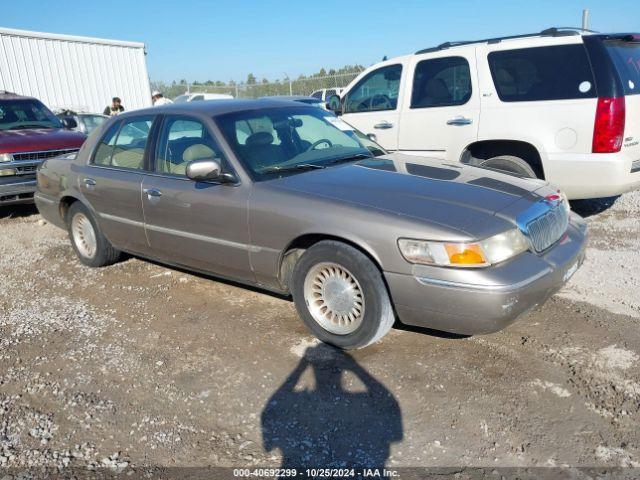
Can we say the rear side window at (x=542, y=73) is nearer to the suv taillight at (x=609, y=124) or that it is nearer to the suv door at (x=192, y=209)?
the suv taillight at (x=609, y=124)

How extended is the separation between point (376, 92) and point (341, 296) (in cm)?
438

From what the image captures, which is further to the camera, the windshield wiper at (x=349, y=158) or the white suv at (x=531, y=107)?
the white suv at (x=531, y=107)

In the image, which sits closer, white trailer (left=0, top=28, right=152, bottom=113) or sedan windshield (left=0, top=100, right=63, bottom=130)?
sedan windshield (left=0, top=100, right=63, bottom=130)

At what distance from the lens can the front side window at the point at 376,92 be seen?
6770mm

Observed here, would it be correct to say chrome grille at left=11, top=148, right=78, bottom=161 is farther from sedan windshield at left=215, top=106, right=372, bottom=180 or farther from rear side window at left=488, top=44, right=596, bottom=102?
rear side window at left=488, top=44, right=596, bottom=102

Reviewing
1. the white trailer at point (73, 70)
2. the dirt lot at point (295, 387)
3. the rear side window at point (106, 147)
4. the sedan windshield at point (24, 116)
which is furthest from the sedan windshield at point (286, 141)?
the white trailer at point (73, 70)

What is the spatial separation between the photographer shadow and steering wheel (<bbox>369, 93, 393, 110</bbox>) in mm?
4346

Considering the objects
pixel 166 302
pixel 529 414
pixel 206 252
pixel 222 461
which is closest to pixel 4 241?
pixel 166 302

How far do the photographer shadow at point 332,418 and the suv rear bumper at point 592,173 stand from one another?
3.36 m

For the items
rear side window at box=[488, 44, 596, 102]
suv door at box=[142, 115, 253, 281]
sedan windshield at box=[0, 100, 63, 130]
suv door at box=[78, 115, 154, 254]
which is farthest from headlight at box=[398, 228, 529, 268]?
sedan windshield at box=[0, 100, 63, 130]

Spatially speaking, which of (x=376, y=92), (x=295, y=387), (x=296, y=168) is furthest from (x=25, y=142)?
(x=295, y=387)

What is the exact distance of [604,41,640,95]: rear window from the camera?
16.8 feet

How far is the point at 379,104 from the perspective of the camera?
6938 millimetres

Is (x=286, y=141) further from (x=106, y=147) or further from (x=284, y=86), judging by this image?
(x=284, y=86)
